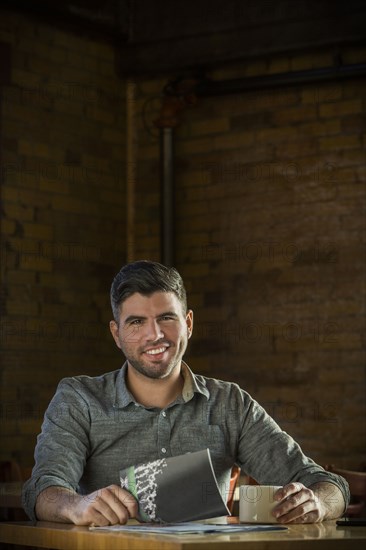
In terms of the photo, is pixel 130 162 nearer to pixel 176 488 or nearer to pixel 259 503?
pixel 259 503

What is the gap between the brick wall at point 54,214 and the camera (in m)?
6.92

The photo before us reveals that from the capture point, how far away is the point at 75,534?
8.38 ft

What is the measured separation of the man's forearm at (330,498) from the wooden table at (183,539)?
0.15m

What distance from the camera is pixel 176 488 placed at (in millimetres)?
2641

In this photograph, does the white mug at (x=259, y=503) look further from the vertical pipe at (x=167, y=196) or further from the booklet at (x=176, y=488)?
the vertical pipe at (x=167, y=196)

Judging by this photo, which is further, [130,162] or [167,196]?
[130,162]

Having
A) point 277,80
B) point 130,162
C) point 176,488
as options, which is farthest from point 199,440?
point 130,162

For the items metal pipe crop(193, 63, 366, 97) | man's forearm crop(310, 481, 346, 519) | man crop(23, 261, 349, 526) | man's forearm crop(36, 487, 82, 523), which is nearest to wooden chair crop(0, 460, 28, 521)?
man crop(23, 261, 349, 526)

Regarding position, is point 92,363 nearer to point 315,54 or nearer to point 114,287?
point 315,54

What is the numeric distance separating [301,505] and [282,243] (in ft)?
Result: 14.7

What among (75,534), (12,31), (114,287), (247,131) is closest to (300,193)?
(247,131)

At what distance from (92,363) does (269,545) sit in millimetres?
5034

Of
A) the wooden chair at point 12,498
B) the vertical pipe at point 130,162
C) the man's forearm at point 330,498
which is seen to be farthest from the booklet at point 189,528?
the vertical pipe at point 130,162

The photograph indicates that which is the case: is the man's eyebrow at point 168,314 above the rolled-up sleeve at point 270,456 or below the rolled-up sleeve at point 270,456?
above
